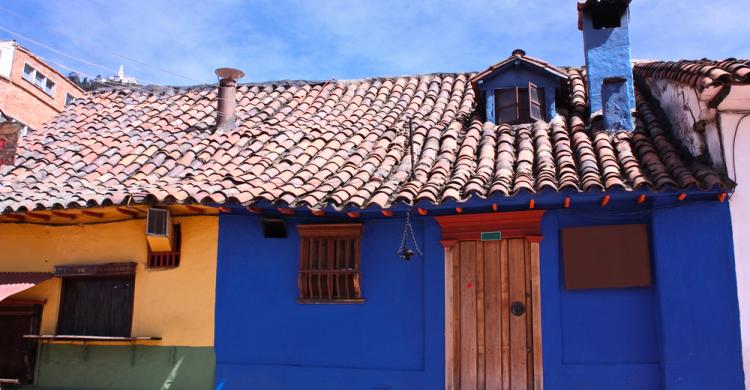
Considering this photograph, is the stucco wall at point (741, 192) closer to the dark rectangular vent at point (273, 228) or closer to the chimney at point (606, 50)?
the chimney at point (606, 50)

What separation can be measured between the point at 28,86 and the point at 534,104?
23.2 m

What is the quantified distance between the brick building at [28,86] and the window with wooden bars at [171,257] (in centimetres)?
1698

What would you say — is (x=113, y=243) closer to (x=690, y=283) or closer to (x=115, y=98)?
(x=115, y=98)

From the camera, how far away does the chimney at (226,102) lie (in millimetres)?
11484

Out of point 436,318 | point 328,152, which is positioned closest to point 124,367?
point 328,152

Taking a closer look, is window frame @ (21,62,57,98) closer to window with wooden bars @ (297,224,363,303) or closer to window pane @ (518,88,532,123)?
window with wooden bars @ (297,224,363,303)

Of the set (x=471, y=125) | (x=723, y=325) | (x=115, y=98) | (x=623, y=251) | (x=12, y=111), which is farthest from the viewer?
(x=12, y=111)

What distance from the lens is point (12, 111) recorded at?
2450 cm

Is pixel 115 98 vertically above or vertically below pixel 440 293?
above

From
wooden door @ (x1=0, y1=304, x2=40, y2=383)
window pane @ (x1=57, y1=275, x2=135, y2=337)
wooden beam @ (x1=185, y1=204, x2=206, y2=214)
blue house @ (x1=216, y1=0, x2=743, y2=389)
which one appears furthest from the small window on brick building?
blue house @ (x1=216, y1=0, x2=743, y2=389)

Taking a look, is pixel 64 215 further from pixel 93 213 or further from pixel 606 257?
pixel 606 257

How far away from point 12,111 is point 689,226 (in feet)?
80.6

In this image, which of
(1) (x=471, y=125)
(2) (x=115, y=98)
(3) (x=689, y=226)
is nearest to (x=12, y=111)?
(2) (x=115, y=98)

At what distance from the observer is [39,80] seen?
27672mm
